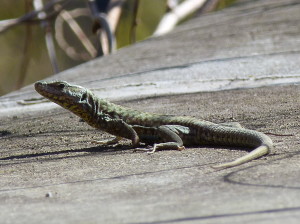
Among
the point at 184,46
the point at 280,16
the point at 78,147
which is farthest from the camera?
the point at 280,16

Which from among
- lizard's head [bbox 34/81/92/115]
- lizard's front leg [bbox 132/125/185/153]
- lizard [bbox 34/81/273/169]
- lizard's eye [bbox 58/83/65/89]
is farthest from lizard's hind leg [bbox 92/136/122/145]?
lizard's eye [bbox 58/83/65/89]

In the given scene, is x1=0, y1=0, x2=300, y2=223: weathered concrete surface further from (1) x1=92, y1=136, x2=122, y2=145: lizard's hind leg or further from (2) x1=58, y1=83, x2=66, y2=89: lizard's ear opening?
(2) x1=58, y1=83, x2=66, y2=89: lizard's ear opening

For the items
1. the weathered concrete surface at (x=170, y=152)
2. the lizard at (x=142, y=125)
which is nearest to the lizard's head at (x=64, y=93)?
the lizard at (x=142, y=125)

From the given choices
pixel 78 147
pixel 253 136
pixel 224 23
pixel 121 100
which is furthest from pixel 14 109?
pixel 224 23

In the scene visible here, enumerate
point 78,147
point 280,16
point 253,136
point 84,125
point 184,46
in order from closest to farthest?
point 253,136 < point 78,147 < point 84,125 < point 184,46 < point 280,16

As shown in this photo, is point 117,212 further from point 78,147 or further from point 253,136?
point 78,147

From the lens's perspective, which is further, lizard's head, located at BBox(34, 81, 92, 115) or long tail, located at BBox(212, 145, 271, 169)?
lizard's head, located at BBox(34, 81, 92, 115)
